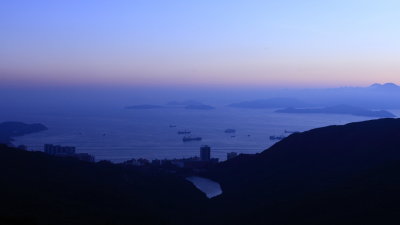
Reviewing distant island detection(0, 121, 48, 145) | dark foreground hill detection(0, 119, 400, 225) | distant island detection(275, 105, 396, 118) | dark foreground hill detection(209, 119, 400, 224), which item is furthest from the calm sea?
distant island detection(275, 105, 396, 118)

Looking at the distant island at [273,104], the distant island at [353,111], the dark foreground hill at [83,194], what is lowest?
the dark foreground hill at [83,194]

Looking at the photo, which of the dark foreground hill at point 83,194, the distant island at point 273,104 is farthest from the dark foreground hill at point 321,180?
the distant island at point 273,104

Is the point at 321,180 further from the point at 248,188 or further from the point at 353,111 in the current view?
the point at 353,111

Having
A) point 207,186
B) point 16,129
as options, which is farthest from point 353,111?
point 207,186

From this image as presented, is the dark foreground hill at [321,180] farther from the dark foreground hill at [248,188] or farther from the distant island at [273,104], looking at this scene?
the distant island at [273,104]

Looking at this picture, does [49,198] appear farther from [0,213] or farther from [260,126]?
[260,126]

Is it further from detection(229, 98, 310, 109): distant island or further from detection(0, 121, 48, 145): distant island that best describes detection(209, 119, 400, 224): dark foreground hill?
detection(229, 98, 310, 109): distant island

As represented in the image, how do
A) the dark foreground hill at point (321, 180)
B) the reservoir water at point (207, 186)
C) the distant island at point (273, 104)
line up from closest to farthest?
the dark foreground hill at point (321, 180) < the reservoir water at point (207, 186) < the distant island at point (273, 104)
